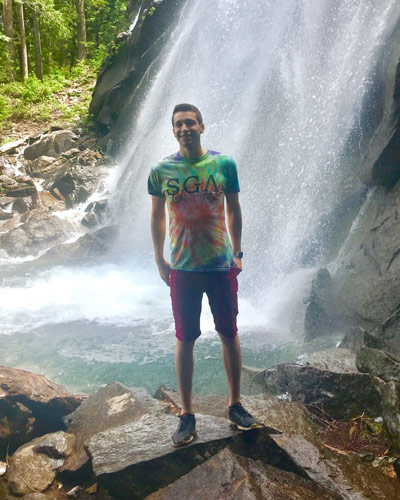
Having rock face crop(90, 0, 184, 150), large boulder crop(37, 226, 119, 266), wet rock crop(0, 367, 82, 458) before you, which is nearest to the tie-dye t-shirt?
wet rock crop(0, 367, 82, 458)

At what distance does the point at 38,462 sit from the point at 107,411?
772 millimetres

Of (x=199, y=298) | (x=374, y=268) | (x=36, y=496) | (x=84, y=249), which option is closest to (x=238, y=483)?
(x=199, y=298)

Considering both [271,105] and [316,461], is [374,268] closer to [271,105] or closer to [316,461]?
[316,461]

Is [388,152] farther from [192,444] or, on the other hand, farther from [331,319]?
[192,444]

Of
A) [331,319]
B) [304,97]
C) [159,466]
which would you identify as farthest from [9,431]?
[304,97]

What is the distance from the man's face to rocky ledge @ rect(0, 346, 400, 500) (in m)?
2.09

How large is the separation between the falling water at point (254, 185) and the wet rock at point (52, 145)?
5.38 meters

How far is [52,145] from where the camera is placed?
1856 cm

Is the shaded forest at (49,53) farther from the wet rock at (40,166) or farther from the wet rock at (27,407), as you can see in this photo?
the wet rock at (27,407)

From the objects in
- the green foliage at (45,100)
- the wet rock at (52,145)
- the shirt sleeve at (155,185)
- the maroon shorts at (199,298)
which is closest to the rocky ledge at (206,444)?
the maroon shorts at (199,298)

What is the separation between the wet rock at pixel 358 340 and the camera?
5.06 m

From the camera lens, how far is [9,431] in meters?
3.84

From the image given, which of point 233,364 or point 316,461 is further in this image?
point 233,364

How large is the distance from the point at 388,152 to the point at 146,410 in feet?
18.7
